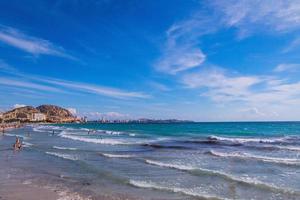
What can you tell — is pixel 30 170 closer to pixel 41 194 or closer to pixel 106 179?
pixel 106 179

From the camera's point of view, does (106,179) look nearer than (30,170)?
Yes

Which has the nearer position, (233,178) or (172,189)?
(172,189)

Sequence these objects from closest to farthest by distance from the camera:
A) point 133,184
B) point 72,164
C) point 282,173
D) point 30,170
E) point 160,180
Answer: point 133,184
point 160,180
point 282,173
point 30,170
point 72,164

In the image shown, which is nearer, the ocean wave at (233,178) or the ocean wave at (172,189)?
the ocean wave at (172,189)

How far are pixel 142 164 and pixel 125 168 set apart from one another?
202cm

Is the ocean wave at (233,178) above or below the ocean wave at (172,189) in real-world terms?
above

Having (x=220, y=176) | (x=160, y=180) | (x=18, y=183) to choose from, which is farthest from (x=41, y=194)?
(x=220, y=176)

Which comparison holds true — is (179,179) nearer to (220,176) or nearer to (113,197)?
(220,176)

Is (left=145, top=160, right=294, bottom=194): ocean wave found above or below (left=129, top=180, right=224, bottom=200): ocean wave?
above

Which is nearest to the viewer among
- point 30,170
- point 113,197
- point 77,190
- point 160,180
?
point 113,197

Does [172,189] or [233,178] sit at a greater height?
[233,178]

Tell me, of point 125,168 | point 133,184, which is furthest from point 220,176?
point 125,168

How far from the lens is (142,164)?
22875 mm

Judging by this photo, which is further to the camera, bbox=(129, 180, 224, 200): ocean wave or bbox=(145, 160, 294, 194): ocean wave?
bbox=(145, 160, 294, 194): ocean wave
